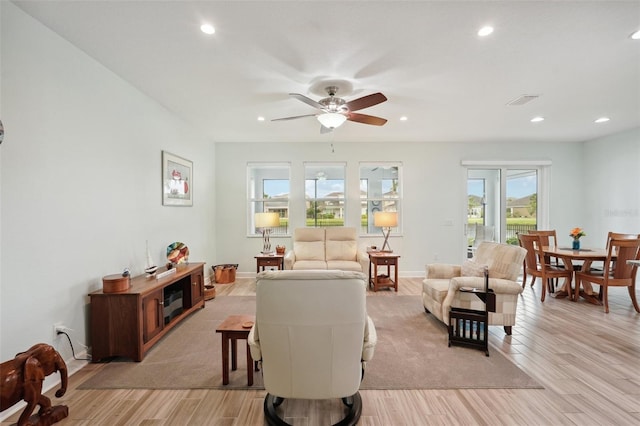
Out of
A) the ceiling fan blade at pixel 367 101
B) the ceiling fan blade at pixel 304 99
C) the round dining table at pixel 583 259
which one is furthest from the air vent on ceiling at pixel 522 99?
the ceiling fan blade at pixel 304 99

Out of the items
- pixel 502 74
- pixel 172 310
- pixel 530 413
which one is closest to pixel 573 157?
pixel 502 74

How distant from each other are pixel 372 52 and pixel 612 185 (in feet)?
19.0

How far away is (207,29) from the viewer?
6.88ft

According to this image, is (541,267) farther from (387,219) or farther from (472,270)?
(387,219)

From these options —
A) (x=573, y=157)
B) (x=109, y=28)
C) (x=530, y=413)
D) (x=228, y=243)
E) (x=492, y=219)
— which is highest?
(x=109, y=28)

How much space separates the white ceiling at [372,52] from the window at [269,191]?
1847 mm

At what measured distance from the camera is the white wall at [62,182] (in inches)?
73.2

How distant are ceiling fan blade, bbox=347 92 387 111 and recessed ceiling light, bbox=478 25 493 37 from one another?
0.86 m

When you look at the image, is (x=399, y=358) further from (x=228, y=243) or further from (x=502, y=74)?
(x=228, y=243)

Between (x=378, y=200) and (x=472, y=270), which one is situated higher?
(x=378, y=200)

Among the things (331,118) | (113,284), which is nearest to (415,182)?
(331,118)

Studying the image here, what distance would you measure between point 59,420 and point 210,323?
1.57 m

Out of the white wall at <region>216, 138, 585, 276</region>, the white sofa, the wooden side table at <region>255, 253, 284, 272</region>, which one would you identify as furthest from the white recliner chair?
the white wall at <region>216, 138, 585, 276</region>

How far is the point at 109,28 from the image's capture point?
2.12 metres
